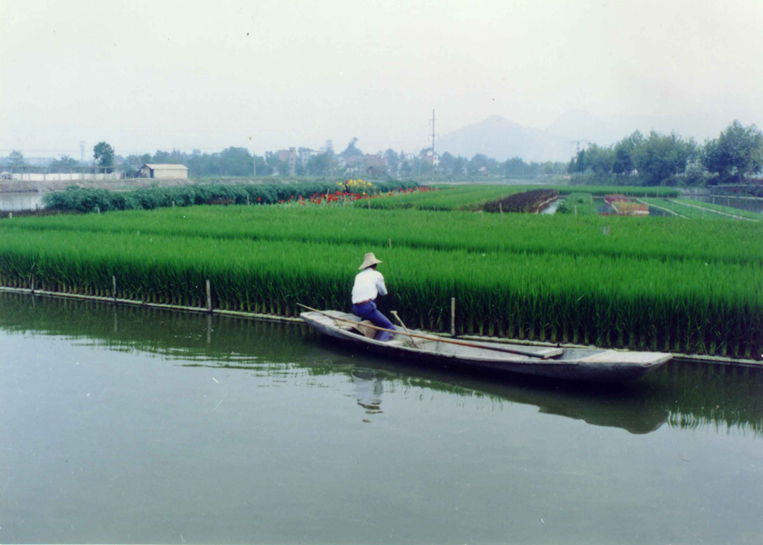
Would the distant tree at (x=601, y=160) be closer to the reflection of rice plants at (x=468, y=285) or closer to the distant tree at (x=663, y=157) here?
the distant tree at (x=663, y=157)

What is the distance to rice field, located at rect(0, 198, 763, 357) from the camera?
9.05m

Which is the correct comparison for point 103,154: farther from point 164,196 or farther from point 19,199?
point 164,196

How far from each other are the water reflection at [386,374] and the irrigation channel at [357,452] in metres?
0.04

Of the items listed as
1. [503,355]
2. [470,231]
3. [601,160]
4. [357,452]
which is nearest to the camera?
[357,452]

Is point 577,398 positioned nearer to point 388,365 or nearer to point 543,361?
point 543,361

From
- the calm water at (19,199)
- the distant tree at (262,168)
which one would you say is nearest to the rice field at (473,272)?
the calm water at (19,199)

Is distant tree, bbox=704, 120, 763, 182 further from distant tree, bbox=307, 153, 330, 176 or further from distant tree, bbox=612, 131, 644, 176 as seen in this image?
distant tree, bbox=307, 153, 330, 176

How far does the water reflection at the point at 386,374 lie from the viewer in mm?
7105

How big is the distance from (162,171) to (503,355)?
66.7 meters

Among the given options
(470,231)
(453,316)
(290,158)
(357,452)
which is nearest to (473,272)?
(453,316)

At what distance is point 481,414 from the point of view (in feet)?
23.1

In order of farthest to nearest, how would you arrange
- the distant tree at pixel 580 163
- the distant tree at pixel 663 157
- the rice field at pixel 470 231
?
the distant tree at pixel 580 163 < the distant tree at pixel 663 157 < the rice field at pixel 470 231

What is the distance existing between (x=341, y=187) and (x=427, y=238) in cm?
2952

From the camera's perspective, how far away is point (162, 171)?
69375mm
